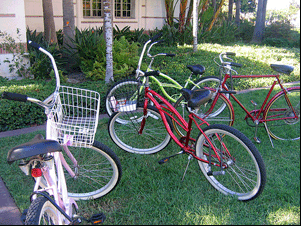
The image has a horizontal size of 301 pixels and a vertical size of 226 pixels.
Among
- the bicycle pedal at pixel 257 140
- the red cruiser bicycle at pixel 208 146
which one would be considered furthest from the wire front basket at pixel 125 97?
the bicycle pedal at pixel 257 140

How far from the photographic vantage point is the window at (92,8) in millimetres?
12430

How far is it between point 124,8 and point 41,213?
12997 mm

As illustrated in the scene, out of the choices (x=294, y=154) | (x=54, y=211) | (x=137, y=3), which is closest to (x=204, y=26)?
(x=137, y=3)

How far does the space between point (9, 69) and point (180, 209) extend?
5296 millimetres

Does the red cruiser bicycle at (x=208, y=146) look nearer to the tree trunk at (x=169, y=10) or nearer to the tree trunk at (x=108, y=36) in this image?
the tree trunk at (x=108, y=36)

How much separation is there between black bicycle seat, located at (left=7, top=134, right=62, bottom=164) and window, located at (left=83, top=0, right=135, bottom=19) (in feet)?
38.0

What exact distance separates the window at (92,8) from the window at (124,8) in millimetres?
908

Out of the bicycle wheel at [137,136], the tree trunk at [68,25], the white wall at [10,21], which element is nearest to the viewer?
the bicycle wheel at [137,136]

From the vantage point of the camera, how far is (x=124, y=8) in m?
13.5

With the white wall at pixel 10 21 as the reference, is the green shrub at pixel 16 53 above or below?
below

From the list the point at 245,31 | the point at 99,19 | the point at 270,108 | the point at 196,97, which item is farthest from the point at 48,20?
the point at 245,31

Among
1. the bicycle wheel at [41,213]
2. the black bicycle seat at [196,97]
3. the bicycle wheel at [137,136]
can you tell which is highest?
the black bicycle seat at [196,97]

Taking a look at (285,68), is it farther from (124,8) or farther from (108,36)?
(124,8)

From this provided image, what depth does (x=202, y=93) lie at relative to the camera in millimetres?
2844
